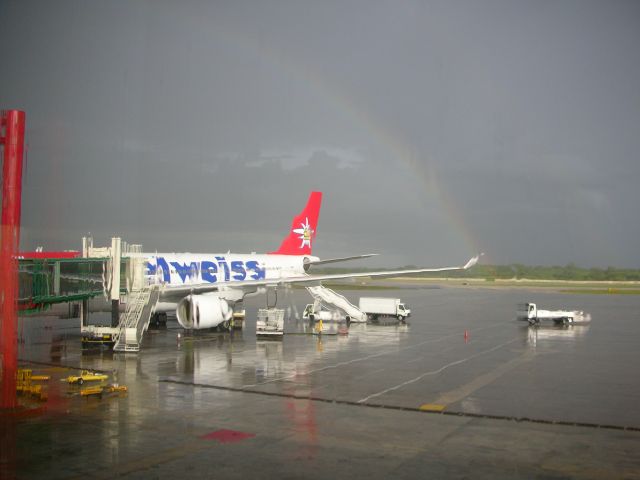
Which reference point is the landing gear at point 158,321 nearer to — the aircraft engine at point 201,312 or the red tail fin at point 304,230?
the aircraft engine at point 201,312

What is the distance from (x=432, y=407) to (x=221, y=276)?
92.2ft

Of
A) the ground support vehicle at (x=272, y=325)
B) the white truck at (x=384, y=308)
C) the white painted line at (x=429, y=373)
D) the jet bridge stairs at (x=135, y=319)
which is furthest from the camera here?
the white truck at (x=384, y=308)

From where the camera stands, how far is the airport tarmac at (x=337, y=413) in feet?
42.1

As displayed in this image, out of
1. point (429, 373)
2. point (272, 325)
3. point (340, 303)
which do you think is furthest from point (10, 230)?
point (340, 303)

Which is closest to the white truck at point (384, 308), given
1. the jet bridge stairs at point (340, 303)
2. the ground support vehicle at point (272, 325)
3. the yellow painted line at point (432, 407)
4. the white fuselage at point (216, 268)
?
the jet bridge stairs at point (340, 303)

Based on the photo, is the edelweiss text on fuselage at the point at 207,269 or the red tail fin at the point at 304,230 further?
the red tail fin at the point at 304,230

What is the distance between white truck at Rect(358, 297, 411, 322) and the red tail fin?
26.7 ft

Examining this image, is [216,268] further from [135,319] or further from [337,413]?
[337,413]

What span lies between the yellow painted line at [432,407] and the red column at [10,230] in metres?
11.4

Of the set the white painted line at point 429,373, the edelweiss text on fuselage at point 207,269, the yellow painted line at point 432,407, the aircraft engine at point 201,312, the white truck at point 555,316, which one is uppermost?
the edelweiss text on fuselage at point 207,269

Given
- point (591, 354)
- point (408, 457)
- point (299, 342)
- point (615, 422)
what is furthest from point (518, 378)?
point (299, 342)

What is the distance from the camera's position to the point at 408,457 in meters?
13.4

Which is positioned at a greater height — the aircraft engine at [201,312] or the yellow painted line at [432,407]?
the aircraft engine at [201,312]

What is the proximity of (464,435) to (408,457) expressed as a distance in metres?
2.50
